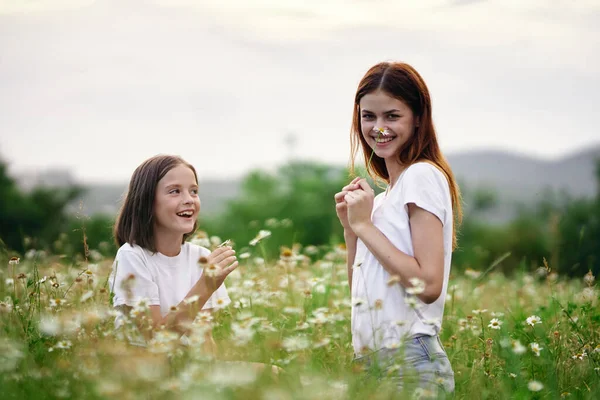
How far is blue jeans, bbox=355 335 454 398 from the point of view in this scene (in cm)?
270

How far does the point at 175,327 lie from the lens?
321 centimetres

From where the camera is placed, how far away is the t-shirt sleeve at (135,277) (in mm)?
3208

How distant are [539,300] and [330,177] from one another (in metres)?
41.0

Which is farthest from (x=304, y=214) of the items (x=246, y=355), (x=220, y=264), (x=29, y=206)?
(x=246, y=355)

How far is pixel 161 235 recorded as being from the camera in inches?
140

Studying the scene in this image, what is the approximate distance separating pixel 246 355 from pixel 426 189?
1117 millimetres

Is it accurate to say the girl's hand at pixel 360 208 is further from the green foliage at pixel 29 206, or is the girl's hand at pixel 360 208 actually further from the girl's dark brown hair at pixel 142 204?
the green foliage at pixel 29 206

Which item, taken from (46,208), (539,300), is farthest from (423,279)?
(46,208)

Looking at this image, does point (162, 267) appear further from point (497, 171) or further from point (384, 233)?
point (497, 171)

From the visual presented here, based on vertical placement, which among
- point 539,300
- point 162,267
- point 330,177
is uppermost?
point 162,267

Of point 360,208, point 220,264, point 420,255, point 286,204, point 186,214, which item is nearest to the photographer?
point 420,255

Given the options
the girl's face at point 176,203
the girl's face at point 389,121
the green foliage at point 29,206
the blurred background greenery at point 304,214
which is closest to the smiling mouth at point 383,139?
the girl's face at point 389,121

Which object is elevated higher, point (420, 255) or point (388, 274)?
point (420, 255)

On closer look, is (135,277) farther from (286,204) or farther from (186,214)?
(286,204)
